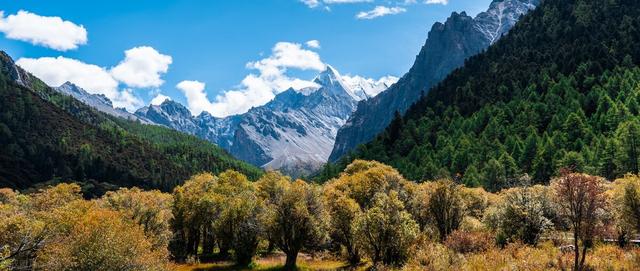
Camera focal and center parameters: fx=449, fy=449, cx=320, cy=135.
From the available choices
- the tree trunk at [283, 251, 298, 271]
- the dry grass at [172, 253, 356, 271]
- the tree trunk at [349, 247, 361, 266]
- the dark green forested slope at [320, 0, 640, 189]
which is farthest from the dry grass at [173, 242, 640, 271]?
the dark green forested slope at [320, 0, 640, 189]

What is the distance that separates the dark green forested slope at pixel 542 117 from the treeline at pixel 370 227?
168 ft

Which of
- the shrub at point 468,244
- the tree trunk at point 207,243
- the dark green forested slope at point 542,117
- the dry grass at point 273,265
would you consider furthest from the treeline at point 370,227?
the dark green forested slope at point 542,117

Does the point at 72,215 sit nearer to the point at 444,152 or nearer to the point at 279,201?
the point at 279,201

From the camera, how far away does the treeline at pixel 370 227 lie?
27.4 metres

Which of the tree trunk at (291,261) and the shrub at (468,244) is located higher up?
the shrub at (468,244)

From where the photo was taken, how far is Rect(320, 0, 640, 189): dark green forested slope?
111 metres

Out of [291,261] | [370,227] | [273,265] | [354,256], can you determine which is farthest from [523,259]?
[273,265]

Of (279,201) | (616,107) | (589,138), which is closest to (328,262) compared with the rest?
(279,201)

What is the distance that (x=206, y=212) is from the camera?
61375 mm

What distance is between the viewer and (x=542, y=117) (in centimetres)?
14150

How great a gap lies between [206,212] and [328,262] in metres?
18.1

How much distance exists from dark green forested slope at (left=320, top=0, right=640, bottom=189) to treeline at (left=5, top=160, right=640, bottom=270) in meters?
51.1

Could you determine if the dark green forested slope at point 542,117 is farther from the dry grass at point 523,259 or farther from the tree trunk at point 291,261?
the dry grass at point 523,259

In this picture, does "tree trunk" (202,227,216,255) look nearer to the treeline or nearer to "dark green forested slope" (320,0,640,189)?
the treeline
